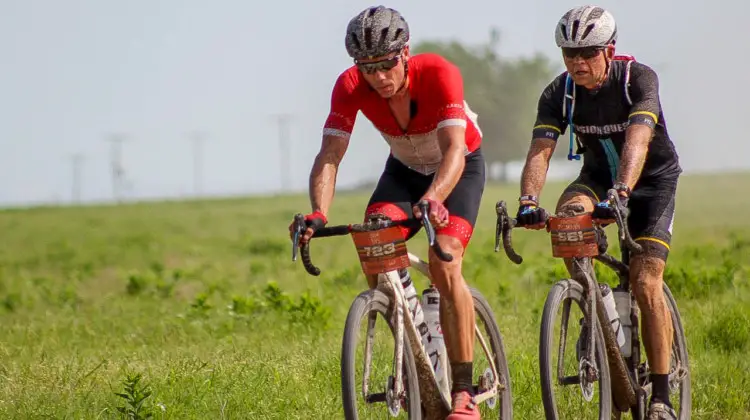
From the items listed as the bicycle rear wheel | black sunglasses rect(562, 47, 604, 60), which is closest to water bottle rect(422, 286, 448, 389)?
black sunglasses rect(562, 47, 604, 60)

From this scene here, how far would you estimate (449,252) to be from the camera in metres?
6.65

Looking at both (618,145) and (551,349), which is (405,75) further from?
(551,349)

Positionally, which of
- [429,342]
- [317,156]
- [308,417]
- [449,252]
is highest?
[317,156]

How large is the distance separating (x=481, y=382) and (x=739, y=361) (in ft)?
10.8

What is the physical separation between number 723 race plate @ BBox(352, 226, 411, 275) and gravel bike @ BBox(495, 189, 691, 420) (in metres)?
0.74

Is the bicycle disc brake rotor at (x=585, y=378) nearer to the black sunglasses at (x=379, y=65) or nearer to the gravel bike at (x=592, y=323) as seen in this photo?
the gravel bike at (x=592, y=323)

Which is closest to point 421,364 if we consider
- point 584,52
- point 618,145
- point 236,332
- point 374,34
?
point 374,34

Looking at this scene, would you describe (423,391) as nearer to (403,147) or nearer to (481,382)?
(481,382)

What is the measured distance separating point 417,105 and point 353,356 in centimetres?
173

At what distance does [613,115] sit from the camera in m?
7.48

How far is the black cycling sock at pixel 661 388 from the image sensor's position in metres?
7.53

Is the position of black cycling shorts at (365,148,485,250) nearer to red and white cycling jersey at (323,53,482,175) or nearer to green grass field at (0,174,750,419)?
red and white cycling jersey at (323,53,482,175)

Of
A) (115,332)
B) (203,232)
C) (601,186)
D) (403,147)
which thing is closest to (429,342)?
(403,147)

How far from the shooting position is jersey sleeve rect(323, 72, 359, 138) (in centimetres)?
688
